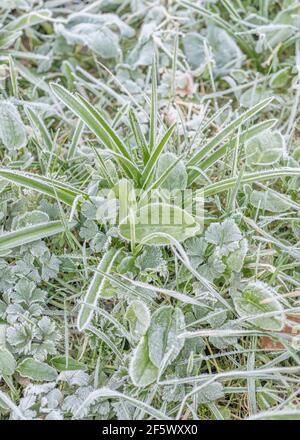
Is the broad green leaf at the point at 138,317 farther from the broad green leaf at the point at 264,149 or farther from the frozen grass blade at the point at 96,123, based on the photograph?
the broad green leaf at the point at 264,149

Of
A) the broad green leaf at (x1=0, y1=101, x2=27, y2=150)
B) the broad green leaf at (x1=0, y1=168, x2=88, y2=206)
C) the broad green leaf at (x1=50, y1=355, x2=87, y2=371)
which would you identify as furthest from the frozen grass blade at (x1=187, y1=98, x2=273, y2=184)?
the broad green leaf at (x1=50, y1=355, x2=87, y2=371)

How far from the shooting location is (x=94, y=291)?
1341 mm

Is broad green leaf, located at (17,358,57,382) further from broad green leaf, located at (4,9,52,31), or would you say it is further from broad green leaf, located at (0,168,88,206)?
broad green leaf, located at (4,9,52,31)

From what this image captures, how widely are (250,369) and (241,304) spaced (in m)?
0.15

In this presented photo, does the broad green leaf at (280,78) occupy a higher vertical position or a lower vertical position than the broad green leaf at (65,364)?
higher

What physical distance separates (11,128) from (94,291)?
537 mm

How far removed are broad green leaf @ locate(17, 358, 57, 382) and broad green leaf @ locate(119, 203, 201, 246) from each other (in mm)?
351

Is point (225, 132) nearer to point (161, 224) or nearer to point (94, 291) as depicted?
point (161, 224)

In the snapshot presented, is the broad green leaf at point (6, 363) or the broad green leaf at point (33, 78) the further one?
the broad green leaf at point (33, 78)

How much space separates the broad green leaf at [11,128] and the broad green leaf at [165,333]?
0.60m

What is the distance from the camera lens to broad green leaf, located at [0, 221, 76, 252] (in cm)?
143

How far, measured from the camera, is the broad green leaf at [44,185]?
1.42 m

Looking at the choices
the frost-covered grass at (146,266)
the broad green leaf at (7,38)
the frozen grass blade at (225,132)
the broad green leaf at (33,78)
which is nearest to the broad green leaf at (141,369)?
the frost-covered grass at (146,266)
